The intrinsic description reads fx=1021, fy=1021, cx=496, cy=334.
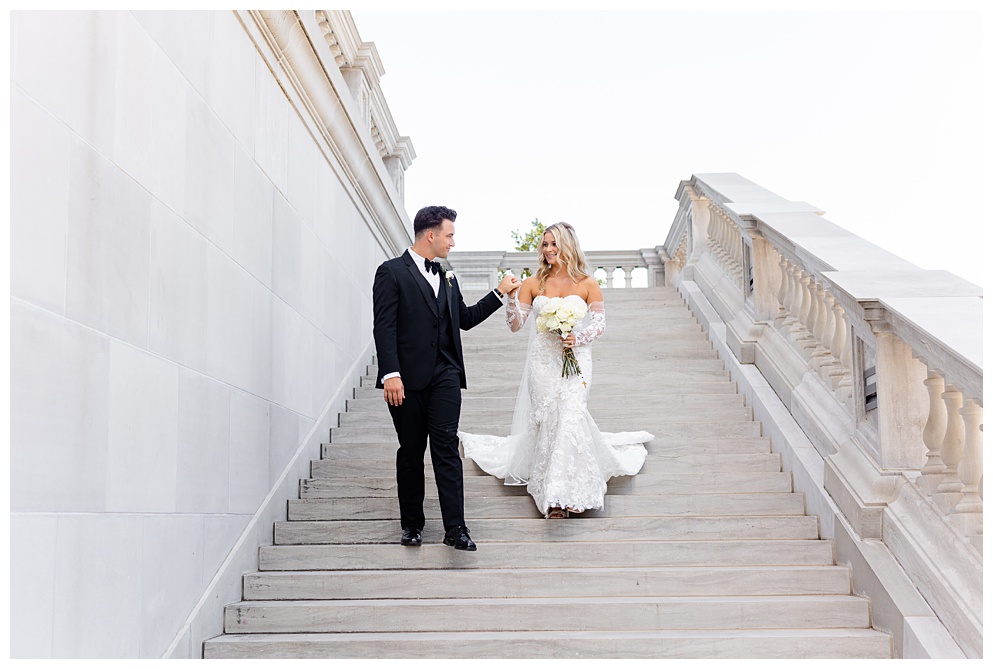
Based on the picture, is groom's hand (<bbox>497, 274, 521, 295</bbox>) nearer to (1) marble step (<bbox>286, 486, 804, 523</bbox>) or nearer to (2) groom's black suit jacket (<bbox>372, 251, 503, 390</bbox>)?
(2) groom's black suit jacket (<bbox>372, 251, 503, 390</bbox>)

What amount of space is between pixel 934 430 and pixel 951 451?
0.13m

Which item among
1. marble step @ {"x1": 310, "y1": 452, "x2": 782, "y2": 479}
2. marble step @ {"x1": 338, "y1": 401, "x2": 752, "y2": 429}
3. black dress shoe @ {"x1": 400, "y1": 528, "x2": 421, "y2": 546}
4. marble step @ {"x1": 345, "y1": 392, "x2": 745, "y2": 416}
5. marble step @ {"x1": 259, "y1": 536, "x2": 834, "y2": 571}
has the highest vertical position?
marble step @ {"x1": 345, "y1": 392, "x2": 745, "y2": 416}

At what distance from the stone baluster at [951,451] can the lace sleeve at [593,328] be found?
2.40m

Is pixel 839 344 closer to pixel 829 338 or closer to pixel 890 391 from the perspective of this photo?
pixel 829 338

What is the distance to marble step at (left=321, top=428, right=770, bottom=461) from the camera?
689 centimetres

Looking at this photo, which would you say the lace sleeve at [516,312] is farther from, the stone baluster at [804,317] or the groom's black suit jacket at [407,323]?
the stone baluster at [804,317]

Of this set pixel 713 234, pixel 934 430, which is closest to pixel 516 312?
pixel 934 430

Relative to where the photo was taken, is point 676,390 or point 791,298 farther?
point 676,390

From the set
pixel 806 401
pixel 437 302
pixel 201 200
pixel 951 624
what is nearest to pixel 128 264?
pixel 201 200

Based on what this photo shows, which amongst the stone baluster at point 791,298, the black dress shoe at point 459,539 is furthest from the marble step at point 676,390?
the black dress shoe at point 459,539

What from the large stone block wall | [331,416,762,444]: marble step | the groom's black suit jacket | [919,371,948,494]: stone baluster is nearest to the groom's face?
the groom's black suit jacket

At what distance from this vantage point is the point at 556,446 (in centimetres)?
605

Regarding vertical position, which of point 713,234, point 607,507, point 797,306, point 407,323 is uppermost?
point 713,234

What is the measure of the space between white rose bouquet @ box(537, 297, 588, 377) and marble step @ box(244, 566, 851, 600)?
4.63 ft
